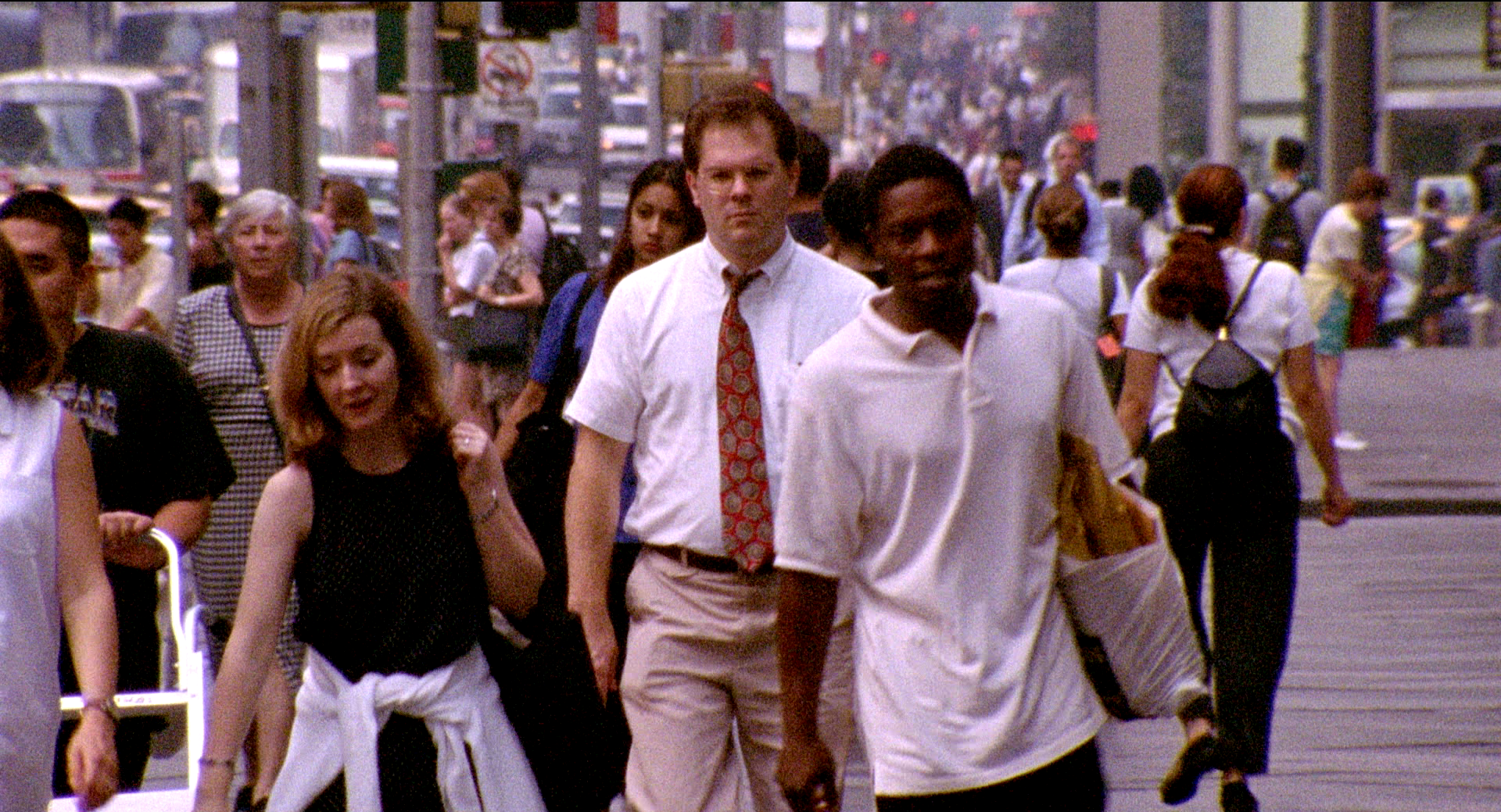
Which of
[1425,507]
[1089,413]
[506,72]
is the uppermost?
[506,72]

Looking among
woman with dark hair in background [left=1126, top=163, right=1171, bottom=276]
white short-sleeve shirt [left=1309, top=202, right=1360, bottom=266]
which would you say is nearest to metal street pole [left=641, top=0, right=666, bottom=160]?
woman with dark hair in background [left=1126, top=163, right=1171, bottom=276]

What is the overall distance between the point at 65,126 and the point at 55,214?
33.3 metres

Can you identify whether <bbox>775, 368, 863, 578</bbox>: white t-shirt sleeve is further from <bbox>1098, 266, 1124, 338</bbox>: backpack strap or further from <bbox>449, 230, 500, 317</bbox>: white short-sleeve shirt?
<bbox>449, 230, 500, 317</bbox>: white short-sleeve shirt

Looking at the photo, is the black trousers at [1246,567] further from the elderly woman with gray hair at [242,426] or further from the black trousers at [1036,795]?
the black trousers at [1036,795]

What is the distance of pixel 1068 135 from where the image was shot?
1588cm

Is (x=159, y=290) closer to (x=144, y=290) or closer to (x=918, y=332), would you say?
(x=144, y=290)

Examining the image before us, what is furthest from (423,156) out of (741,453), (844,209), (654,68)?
(654,68)

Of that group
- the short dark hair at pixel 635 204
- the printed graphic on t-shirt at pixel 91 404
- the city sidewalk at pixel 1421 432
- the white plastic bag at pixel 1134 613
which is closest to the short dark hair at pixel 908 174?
the white plastic bag at pixel 1134 613

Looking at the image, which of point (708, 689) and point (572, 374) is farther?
point (572, 374)

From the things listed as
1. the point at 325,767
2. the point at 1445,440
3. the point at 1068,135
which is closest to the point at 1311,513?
the point at 1445,440

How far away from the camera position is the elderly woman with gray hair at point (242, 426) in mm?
6332

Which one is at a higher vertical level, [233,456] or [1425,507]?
[233,456]

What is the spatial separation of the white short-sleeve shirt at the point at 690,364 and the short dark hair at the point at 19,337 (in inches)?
48.5

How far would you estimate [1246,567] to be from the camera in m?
6.24
